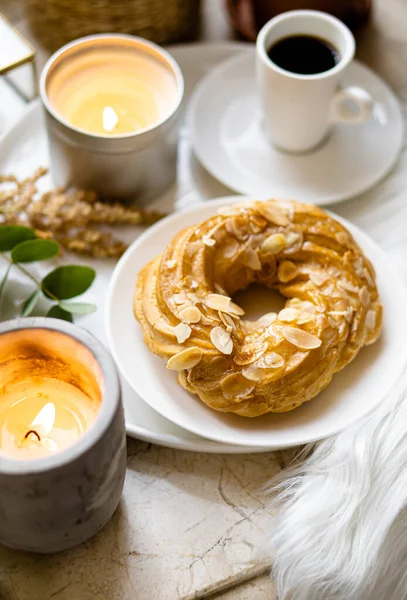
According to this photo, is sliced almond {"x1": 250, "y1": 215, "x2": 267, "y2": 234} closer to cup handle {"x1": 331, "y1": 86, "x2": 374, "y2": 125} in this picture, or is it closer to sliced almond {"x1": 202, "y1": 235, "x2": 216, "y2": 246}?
sliced almond {"x1": 202, "y1": 235, "x2": 216, "y2": 246}

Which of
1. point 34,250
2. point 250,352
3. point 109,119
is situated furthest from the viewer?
point 109,119

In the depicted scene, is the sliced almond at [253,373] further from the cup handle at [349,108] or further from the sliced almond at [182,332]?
the cup handle at [349,108]

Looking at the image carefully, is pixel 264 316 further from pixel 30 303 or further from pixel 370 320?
pixel 30 303

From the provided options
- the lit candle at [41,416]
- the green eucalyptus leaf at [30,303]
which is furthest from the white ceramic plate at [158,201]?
the lit candle at [41,416]

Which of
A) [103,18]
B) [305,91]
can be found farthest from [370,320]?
[103,18]

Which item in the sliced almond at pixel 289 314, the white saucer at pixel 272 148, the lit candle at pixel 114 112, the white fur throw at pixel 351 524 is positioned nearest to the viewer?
the white fur throw at pixel 351 524

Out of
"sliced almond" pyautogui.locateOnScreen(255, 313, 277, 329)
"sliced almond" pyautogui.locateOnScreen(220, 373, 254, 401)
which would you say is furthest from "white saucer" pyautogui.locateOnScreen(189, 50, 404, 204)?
"sliced almond" pyautogui.locateOnScreen(220, 373, 254, 401)
